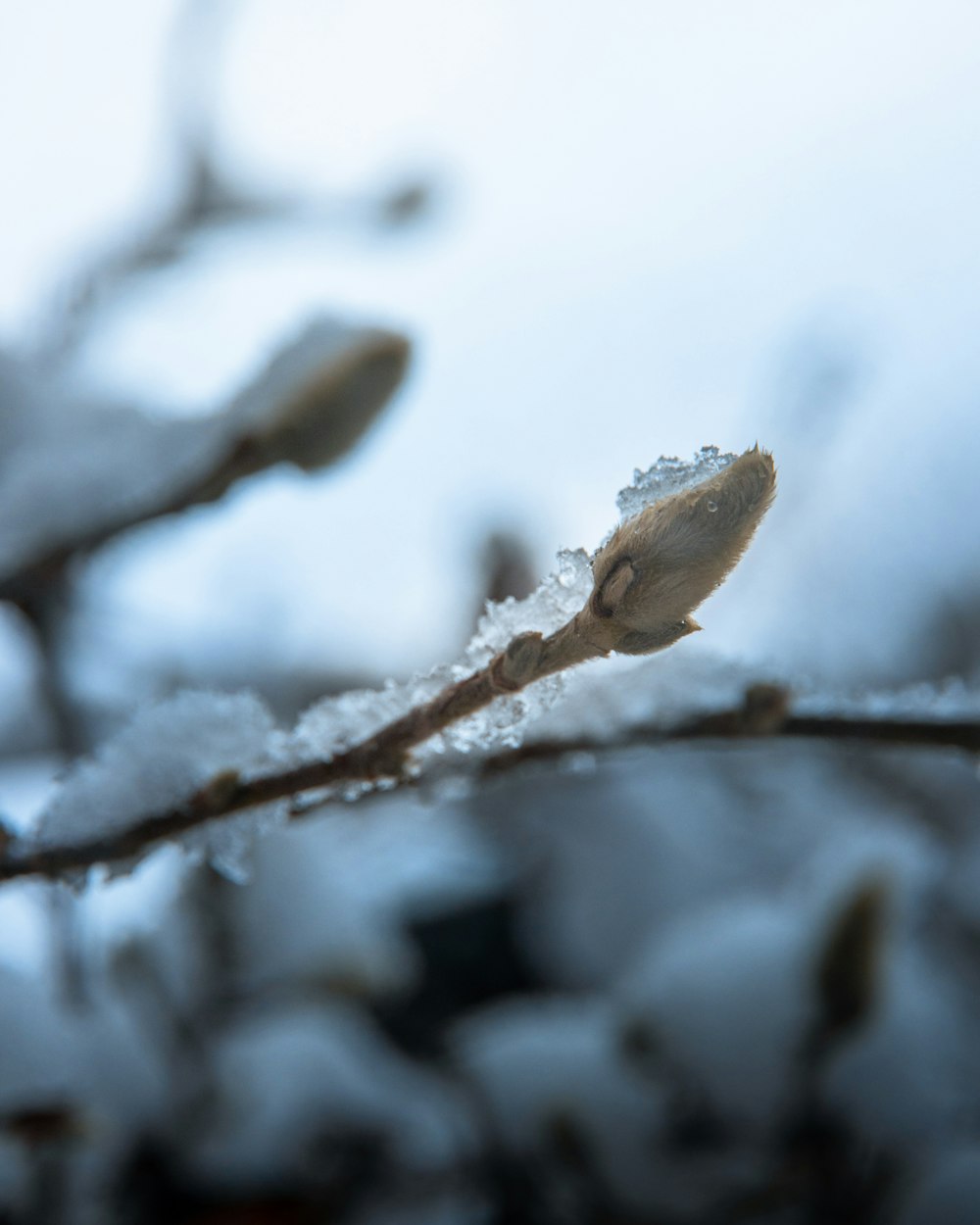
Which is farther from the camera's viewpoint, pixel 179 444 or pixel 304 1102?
pixel 304 1102

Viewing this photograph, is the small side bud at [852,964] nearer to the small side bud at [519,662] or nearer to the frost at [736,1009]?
the frost at [736,1009]

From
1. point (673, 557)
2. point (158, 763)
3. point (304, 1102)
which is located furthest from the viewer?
point (304, 1102)

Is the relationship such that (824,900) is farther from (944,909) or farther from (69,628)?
(69,628)

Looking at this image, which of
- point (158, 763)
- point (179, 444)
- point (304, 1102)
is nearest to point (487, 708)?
point (158, 763)

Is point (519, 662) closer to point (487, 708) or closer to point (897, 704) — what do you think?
point (487, 708)

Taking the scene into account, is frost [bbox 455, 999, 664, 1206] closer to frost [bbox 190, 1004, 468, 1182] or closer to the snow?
frost [bbox 190, 1004, 468, 1182]

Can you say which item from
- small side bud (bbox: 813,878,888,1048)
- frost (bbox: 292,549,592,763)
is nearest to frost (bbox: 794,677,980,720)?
frost (bbox: 292,549,592,763)
